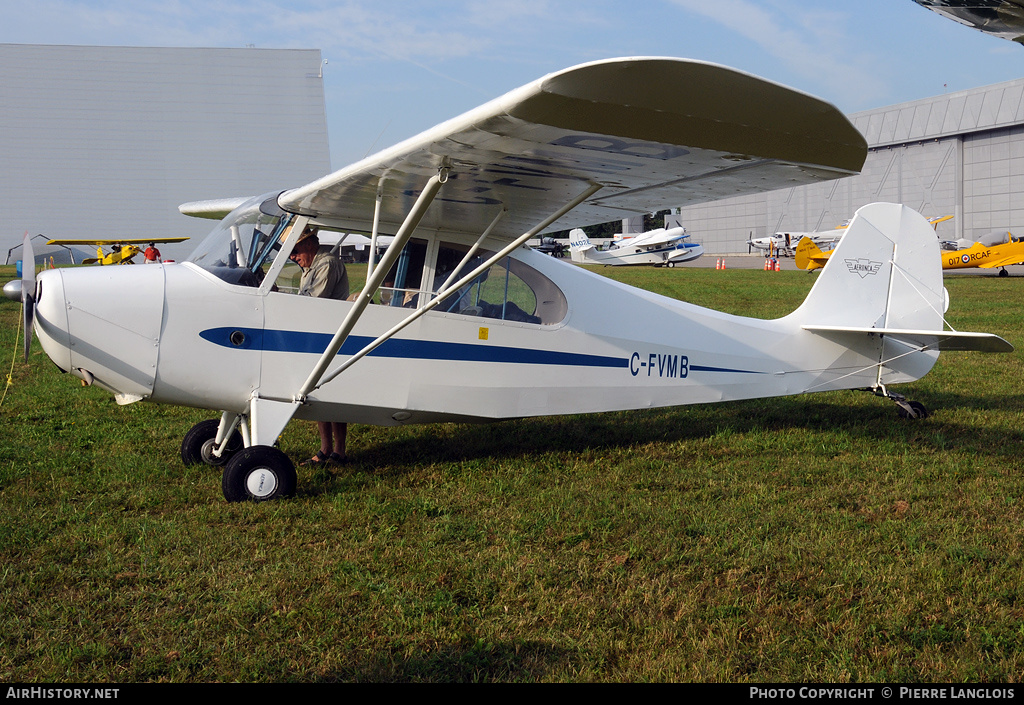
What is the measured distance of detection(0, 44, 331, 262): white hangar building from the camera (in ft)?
176

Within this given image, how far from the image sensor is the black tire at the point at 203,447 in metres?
5.98

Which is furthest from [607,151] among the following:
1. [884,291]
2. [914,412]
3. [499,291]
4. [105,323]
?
[914,412]

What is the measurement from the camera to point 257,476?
16.6 ft

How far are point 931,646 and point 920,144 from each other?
207 ft

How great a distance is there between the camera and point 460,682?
2.99 metres

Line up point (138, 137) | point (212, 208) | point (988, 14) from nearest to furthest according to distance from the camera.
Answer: point (988, 14), point (212, 208), point (138, 137)

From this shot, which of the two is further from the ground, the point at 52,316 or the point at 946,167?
the point at 946,167

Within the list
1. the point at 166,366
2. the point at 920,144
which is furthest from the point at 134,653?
the point at 920,144

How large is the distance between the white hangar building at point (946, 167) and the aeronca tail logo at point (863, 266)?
46.1 meters

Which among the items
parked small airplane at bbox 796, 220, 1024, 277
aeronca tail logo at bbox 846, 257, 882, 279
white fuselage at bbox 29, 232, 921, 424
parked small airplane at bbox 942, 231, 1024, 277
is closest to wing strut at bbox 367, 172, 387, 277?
white fuselage at bbox 29, 232, 921, 424

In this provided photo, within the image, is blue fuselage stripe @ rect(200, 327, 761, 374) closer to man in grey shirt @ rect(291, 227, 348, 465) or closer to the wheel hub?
man in grey shirt @ rect(291, 227, 348, 465)

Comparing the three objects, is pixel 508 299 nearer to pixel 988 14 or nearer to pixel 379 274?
pixel 379 274

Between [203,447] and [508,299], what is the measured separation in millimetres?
2657

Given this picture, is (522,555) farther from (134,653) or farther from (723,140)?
(723,140)
